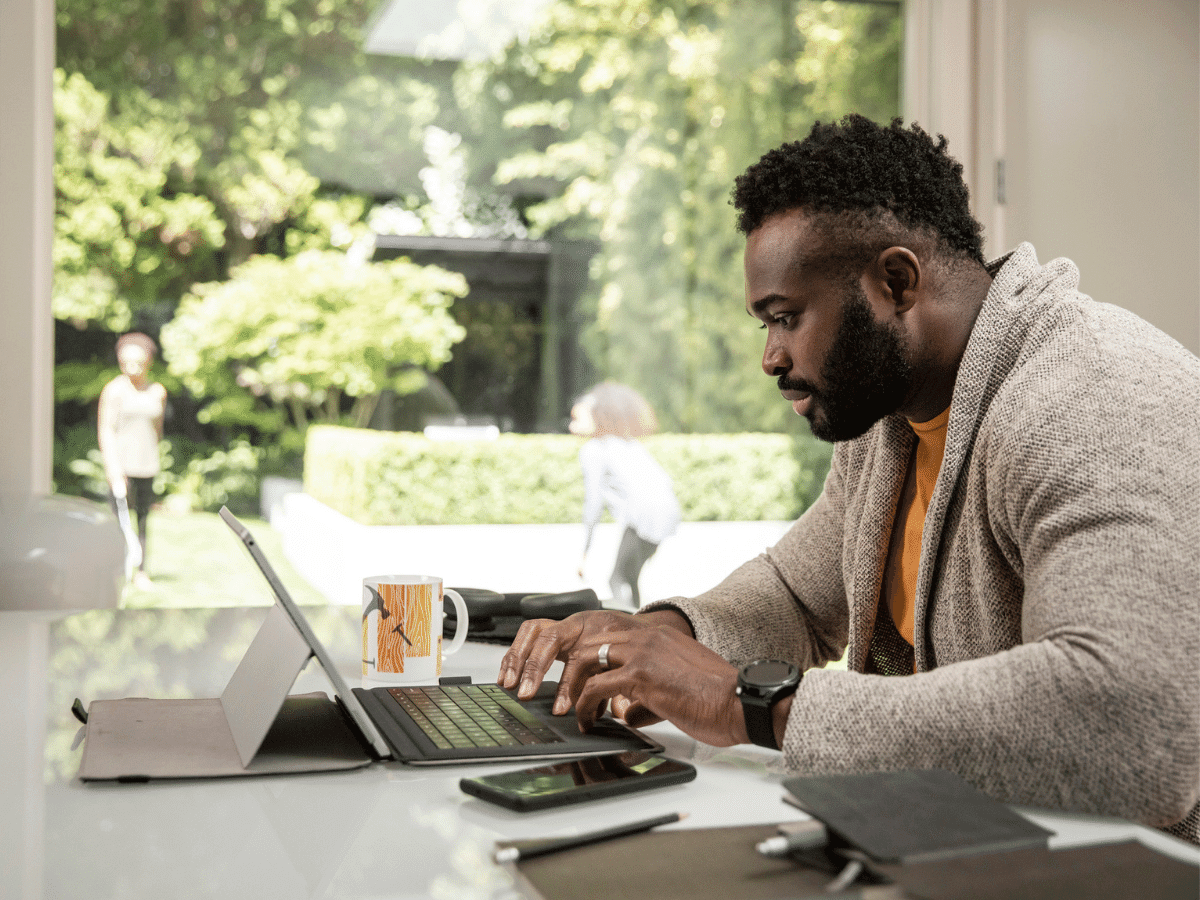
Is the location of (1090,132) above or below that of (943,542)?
above

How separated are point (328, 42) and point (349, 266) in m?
0.86

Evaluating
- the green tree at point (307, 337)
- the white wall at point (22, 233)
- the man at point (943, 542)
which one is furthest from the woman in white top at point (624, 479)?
the man at point (943, 542)

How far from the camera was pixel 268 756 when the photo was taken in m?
0.96

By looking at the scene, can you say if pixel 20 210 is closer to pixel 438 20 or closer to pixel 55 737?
pixel 438 20

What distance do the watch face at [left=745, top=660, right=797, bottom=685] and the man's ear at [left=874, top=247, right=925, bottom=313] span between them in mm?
508

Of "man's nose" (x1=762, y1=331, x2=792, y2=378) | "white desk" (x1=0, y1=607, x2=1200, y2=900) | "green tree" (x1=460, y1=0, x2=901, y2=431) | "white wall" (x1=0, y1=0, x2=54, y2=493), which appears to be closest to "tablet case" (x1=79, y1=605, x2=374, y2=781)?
"white desk" (x1=0, y1=607, x2=1200, y2=900)

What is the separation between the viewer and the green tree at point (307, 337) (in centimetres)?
422

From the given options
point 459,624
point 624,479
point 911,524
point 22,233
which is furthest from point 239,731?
point 624,479

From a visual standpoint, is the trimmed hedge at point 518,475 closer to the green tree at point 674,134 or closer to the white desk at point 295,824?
the green tree at point 674,134

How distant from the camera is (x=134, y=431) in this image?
4.13m

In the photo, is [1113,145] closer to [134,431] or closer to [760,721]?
[134,431]

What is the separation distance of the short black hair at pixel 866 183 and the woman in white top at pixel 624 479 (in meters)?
3.14

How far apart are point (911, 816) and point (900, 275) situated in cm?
75

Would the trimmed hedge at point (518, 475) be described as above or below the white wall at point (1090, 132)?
below
